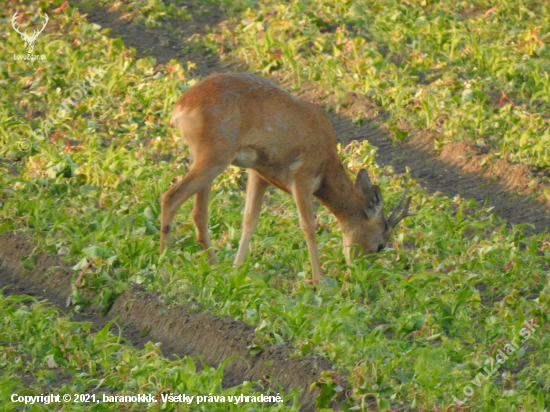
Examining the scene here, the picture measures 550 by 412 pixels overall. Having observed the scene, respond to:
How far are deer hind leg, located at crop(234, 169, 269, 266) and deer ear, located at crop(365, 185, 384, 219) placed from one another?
3.15 feet

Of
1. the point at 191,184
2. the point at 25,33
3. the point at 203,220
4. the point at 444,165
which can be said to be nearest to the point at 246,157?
the point at 191,184

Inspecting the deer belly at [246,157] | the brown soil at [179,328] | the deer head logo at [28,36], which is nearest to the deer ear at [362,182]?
the deer belly at [246,157]

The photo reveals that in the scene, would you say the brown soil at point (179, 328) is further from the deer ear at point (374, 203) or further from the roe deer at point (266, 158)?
the deer ear at point (374, 203)

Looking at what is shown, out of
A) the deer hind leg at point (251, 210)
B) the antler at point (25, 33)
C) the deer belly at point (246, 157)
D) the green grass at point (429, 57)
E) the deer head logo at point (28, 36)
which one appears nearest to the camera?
the deer belly at point (246, 157)

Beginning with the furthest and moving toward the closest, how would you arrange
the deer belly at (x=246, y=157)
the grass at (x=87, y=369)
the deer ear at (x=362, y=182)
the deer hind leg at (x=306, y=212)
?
the deer ear at (x=362, y=182) < the deer hind leg at (x=306, y=212) < the deer belly at (x=246, y=157) < the grass at (x=87, y=369)

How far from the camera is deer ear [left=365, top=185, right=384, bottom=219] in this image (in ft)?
27.9

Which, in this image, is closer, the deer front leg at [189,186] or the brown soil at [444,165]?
the deer front leg at [189,186]

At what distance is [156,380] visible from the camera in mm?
6000

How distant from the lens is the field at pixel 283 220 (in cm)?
634

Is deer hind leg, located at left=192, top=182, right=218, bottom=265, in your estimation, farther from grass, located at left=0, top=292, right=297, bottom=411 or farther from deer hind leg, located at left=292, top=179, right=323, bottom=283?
grass, located at left=0, top=292, right=297, bottom=411

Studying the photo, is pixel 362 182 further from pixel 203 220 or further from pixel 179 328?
pixel 179 328

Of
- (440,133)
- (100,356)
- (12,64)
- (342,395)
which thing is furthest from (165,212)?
(12,64)

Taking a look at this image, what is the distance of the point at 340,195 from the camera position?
8.53 m

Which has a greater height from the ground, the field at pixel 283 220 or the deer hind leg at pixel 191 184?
the deer hind leg at pixel 191 184
